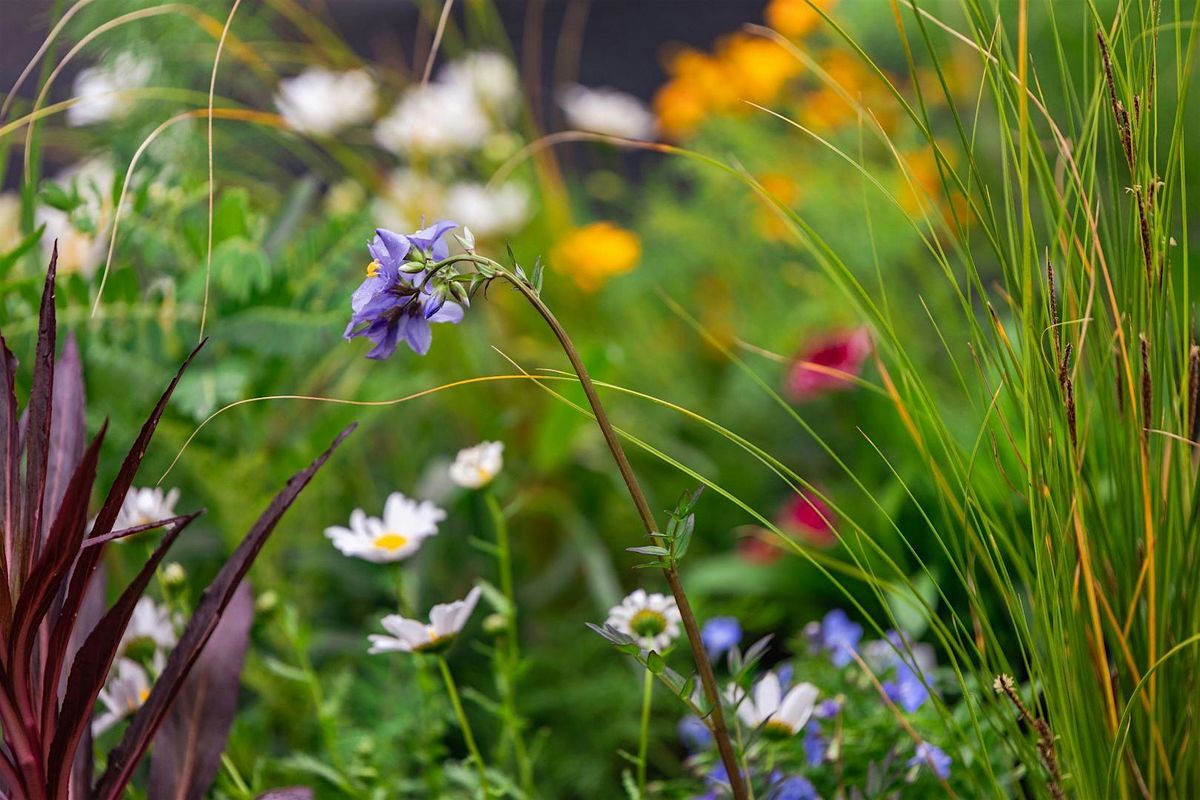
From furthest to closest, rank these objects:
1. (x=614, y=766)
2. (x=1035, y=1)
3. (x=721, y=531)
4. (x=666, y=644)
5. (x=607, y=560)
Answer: (x=1035, y=1) < (x=721, y=531) < (x=607, y=560) < (x=614, y=766) < (x=666, y=644)

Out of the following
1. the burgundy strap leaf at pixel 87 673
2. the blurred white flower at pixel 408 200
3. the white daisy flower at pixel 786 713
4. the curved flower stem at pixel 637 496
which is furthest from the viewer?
the blurred white flower at pixel 408 200

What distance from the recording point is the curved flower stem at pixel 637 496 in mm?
449

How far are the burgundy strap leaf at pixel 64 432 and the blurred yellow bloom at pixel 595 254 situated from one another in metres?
0.95

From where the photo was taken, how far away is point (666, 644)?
0.70m

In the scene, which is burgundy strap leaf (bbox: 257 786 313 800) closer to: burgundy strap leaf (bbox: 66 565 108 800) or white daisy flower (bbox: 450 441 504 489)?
burgundy strap leaf (bbox: 66 565 108 800)

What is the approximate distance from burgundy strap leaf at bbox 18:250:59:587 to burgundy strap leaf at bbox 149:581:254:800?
131mm

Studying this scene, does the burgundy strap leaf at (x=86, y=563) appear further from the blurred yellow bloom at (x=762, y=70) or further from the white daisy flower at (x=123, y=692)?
the blurred yellow bloom at (x=762, y=70)

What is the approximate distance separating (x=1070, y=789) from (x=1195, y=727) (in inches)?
4.0

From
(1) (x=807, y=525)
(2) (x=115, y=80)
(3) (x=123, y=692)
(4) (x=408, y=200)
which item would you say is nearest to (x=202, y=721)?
(3) (x=123, y=692)

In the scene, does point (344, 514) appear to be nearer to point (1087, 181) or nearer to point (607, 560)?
point (607, 560)

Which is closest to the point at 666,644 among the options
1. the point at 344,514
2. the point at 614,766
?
the point at 614,766

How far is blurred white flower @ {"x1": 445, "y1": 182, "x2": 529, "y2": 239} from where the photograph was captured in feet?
4.83

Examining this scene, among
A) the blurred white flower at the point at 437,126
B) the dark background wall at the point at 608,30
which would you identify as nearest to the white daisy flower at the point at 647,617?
the blurred white flower at the point at 437,126

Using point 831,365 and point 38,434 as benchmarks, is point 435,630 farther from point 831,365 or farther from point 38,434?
point 831,365
